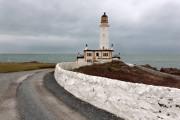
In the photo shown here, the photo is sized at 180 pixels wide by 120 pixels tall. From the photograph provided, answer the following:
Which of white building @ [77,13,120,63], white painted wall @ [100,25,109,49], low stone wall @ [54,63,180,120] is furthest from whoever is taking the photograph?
white painted wall @ [100,25,109,49]

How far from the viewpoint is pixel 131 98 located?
11.8m

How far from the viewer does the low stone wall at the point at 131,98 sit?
9723mm

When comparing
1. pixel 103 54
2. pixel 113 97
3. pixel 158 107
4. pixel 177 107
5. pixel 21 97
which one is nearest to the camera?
pixel 177 107

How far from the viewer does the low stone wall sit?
9.72 metres

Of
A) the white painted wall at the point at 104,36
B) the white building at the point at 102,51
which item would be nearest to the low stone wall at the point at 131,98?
the white building at the point at 102,51

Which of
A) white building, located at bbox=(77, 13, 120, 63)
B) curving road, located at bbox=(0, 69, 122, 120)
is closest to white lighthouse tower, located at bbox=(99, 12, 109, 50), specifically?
white building, located at bbox=(77, 13, 120, 63)

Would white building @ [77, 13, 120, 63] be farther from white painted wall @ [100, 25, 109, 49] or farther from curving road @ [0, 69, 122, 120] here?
curving road @ [0, 69, 122, 120]

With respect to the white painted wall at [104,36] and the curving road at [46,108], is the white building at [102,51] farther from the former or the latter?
the curving road at [46,108]

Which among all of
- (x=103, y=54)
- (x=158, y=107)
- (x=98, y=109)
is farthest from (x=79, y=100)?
(x=103, y=54)

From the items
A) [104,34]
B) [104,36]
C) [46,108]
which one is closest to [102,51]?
[104,36]

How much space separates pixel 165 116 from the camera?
32.2 feet

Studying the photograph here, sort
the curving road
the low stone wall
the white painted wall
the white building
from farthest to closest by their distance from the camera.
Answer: the white painted wall, the white building, the curving road, the low stone wall

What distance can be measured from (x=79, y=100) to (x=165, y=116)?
304 inches

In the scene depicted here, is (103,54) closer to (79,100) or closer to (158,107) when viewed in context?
(79,100)
